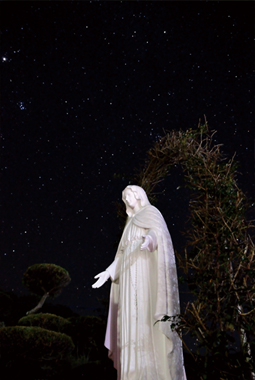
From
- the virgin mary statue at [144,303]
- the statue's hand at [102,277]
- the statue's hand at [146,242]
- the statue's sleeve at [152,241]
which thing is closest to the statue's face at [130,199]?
the virgin mary statue at [144,303]

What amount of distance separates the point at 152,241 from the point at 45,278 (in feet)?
23.0

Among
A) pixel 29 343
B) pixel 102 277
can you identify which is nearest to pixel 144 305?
pixel 102 277

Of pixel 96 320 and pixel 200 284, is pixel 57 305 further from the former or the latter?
pixel 200 284

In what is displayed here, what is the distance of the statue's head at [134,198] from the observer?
4.40 metres

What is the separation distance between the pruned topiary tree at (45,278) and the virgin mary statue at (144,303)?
6.07 m

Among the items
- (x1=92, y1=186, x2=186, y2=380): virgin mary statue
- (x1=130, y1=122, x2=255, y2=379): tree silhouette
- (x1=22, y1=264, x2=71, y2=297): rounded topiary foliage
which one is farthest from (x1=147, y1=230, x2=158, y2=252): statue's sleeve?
(x1=22, y1=264, x2=71, y2=297): rounded topiary foliage

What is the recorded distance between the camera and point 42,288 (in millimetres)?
9867

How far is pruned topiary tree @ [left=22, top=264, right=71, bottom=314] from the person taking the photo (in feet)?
32.3

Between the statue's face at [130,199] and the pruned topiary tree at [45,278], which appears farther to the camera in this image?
the pruned topiary tree at [45,278]

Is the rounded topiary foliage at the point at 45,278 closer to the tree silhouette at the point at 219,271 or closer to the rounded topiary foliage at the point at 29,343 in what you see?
the rounded topiary foliage at the point at 29,343

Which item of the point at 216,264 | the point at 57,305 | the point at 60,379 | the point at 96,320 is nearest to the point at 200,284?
the point at 216,264

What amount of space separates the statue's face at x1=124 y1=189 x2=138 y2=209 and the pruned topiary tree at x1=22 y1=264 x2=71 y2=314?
6.21 m

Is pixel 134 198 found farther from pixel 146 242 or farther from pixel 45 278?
pixel 45 278

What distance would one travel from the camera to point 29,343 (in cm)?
647
